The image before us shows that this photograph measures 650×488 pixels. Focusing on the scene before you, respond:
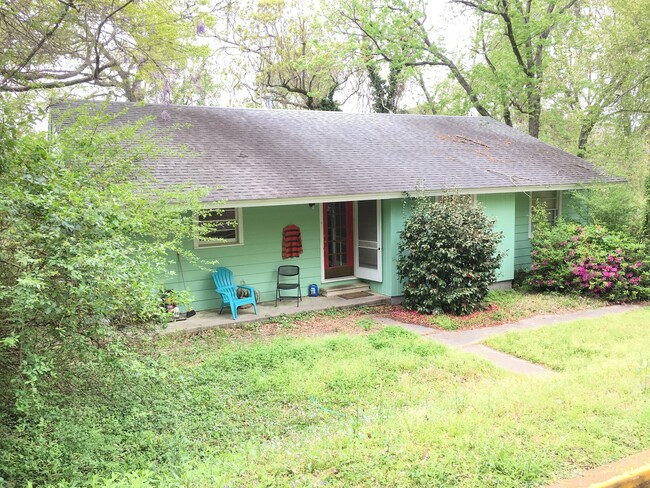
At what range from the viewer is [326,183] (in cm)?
983

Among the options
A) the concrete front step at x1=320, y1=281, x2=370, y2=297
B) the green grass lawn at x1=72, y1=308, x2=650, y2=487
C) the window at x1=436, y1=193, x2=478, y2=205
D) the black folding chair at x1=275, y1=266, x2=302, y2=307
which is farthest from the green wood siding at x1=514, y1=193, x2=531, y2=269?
the black folding chair at x1=275, y1=266, x2=302, y2=307

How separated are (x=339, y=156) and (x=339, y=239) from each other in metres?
1.91

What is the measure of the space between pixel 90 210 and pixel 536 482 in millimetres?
3775

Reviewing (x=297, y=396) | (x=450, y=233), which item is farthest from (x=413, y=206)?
(x=297, y=396)

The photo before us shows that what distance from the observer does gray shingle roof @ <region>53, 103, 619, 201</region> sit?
9367 millimetres

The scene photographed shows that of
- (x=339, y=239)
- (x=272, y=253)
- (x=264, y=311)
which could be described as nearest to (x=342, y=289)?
(x=339, y=239)

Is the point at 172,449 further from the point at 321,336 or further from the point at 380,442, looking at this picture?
the point at 321,336

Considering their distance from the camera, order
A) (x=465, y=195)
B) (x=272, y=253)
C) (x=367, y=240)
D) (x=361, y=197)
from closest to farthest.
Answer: (x=361, y=197) < (x=272, y=253) < (x=465, y=195) < (x=367, y=240)

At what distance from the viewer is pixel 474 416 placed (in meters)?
4.48

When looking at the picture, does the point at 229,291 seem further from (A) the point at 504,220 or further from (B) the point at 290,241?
(A) the point at 504,220

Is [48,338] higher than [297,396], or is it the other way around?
[48,338]

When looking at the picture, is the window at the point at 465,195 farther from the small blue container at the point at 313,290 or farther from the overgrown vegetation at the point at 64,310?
the overgrown vegetation at the point at 64,310

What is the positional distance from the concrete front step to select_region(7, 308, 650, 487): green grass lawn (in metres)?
3.34

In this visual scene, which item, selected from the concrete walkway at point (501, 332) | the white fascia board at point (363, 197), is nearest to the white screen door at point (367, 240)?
the white fascia board at point (363, 197)
